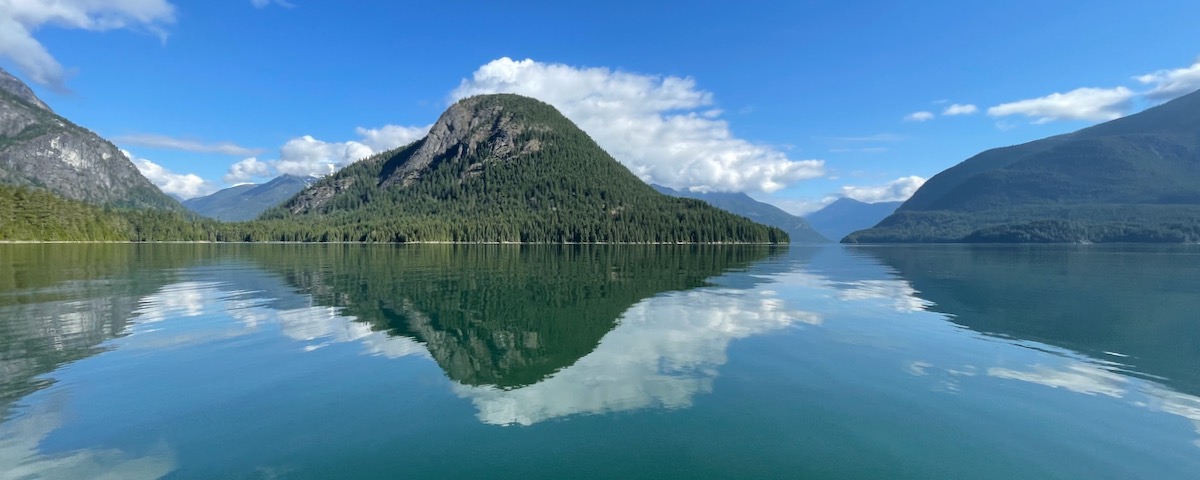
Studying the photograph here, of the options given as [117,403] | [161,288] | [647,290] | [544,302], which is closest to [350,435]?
[117,403]

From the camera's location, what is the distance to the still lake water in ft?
45.4

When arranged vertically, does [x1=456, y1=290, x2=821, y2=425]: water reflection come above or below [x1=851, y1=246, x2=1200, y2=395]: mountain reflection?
above

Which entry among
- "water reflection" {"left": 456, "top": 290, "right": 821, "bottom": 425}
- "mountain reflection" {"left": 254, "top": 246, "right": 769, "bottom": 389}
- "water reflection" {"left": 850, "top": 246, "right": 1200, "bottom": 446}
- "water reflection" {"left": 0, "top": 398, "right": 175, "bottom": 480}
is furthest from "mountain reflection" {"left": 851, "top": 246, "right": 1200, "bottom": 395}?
"water reflection" {"left": 0, "top": 398, "right": 175, "bottom": 480}

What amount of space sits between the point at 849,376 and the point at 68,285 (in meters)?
65.6

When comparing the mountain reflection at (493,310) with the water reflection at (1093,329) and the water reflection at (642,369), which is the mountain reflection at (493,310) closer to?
the water reflection at (642,369)

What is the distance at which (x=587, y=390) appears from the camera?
65.2 feet

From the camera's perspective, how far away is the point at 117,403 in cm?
1770

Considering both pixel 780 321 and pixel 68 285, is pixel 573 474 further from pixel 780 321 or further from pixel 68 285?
pixel 68 285

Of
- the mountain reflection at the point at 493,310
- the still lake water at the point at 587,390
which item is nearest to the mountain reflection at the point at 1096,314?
the still lake water at the point at 587,390

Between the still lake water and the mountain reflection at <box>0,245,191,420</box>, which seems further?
the mountain reflection at <box>0,245,191,420</box>

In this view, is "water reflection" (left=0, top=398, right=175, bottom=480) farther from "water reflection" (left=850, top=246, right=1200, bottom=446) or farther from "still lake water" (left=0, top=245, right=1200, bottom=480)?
"water reflection" (left=850, top=246, right=1200, bottom=446)

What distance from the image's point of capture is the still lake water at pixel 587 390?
1383cm

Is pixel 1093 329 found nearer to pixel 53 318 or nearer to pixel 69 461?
A: pixel 69 461

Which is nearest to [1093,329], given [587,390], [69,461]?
[587,390]
